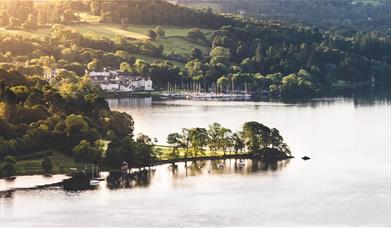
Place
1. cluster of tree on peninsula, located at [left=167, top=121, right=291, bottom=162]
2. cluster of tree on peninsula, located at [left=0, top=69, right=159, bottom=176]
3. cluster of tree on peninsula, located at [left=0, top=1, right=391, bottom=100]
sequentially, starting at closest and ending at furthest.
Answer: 1. cluster of tree on peninsula, located at [left=0, top=69, right=159, bottom=176]
2. cluster of tree on peninsula, located at [left=167, top=121, right=291, bottom=162]
3. cluster of tree on peninsula, located at [left=0, top=1, right=391, bottom=100]

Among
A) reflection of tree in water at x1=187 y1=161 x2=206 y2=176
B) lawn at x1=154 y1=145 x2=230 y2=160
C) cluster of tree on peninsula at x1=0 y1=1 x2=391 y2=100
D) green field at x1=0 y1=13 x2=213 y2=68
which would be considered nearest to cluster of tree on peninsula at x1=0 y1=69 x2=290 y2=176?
lawn at x1=154 y1=145 x2=230 y2=160

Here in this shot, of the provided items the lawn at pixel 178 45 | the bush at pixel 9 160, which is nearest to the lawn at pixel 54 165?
the bush at pixel 9 160

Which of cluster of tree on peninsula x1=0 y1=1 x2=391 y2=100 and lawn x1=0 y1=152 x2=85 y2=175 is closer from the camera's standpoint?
lawn x1=0 y1=152 x2=85 y2=175

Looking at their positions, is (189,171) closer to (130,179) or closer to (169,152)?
(130,179)

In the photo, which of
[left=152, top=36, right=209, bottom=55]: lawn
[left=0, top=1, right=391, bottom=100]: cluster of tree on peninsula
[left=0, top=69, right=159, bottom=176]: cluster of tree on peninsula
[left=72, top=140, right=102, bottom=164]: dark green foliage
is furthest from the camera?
[left=152, top=36, right=209, bottom=55]: lawn

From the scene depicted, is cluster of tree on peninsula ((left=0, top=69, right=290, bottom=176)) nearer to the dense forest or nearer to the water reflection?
the water reflection

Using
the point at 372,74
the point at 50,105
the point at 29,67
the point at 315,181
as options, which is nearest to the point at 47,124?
the point at 50,105

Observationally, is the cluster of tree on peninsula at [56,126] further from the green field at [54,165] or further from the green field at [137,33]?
the green field at [137,33]

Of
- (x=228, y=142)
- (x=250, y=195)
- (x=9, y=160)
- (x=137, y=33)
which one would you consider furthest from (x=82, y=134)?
(x=137, y=33)
